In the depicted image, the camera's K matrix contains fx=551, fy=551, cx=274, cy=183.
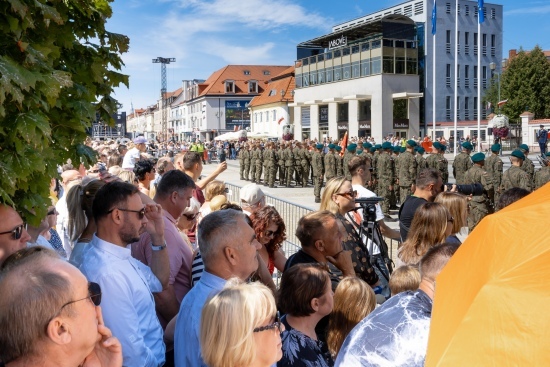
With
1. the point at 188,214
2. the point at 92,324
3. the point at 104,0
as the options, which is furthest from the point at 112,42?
the point at 188,214

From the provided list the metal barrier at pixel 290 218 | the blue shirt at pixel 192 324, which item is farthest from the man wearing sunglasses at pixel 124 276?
the metal barrier at pixel 290 218

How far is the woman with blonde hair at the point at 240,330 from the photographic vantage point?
2502 mm

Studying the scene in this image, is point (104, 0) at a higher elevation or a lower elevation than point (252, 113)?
lower

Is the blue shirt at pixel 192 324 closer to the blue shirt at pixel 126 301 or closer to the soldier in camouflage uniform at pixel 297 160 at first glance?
the blue shirt at pixel 126 301

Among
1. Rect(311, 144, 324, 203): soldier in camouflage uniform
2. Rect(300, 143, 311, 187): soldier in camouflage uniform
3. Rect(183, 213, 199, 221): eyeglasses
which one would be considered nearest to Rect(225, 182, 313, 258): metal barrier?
Rect(183, 213, 199, 221): eyeglasses

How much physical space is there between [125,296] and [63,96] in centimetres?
115

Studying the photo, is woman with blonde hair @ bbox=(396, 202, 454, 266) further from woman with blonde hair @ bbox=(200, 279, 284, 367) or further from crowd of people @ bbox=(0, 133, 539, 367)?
woman with blonde hair @ bbox=(200, 279, 284, 367)

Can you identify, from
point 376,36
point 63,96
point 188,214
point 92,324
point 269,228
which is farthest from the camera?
point 376,36

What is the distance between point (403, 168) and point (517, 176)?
3.61 metres

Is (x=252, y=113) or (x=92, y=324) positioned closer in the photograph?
(x=92, y=324)

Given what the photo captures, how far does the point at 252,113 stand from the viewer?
259ft

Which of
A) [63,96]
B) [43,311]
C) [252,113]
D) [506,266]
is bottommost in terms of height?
[43,311]

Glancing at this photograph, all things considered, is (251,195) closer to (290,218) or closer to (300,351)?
(300,351)

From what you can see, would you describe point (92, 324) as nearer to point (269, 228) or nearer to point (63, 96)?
point (63, 96)
